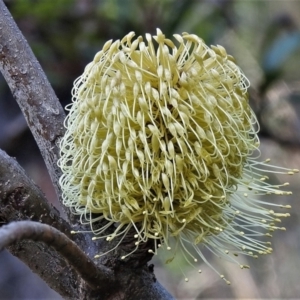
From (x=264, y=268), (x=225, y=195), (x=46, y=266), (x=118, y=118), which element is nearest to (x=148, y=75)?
(x=118, y=118)

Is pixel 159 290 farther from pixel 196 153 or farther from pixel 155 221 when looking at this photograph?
pixel 196 153

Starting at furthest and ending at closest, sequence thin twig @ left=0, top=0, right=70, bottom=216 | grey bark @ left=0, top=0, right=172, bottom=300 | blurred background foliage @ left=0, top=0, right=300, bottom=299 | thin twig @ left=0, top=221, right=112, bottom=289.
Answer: blurred background foliage @ left=0, top=0, right=300, bottom=299
thin twig @ left=0, top=0, right=70, bottom=216
grey bark @ left=0, top=0, right=172, bottom=300
thin twig @ left=0, top=221, right=112, bottom=289

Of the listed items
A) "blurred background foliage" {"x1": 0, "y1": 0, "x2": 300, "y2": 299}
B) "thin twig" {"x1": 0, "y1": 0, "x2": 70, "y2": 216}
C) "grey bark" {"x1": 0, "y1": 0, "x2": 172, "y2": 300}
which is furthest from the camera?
"blurred background foliage" {"x1": 0, "y1": 0, "x2": 300, "y2": 299}

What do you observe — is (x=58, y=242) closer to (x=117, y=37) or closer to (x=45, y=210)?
(x=45, y=210)

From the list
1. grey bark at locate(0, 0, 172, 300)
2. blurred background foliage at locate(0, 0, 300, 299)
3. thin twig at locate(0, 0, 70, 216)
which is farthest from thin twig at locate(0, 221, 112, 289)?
blurred background foliage at locate(0, 0, 300, 299)

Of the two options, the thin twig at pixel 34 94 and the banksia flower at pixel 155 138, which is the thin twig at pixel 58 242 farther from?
the thin twig at pixel 34 94

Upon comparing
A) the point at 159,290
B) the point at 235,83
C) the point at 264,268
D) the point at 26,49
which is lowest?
the point at 264,268

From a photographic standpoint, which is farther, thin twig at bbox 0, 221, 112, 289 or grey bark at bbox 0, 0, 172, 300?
grey bark at bbox 0, 0, 172, 300

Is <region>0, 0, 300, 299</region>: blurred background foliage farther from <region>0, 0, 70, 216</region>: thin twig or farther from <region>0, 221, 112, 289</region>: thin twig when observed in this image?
<region>0, 221, 112, 289</region>: thin twig
